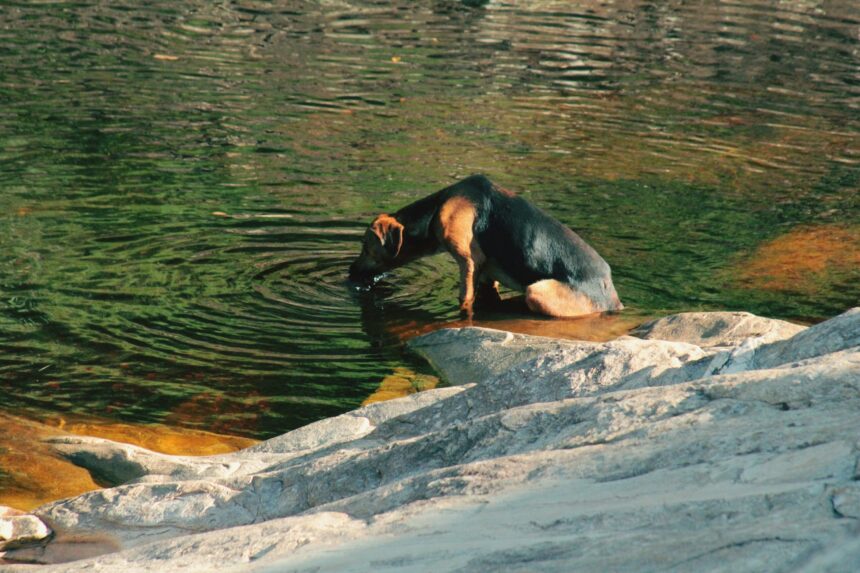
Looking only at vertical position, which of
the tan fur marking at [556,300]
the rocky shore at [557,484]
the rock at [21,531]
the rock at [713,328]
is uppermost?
the rocky shore at [557,484]

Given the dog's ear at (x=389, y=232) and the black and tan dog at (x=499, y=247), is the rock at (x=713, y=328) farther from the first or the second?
the dog's ear at (x=389, y=232)

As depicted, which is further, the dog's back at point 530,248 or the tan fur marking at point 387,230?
the tan fur marking at point 387,230

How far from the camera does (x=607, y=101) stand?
17.6 m

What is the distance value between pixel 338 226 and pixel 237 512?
21.5 ft

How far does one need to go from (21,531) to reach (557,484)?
2.45 meters

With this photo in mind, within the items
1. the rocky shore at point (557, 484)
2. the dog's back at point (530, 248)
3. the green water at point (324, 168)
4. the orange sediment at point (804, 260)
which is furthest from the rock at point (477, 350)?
the orange sediment at point (804, 260)

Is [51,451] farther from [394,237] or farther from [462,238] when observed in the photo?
[462,238]

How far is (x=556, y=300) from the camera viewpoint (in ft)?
29.2

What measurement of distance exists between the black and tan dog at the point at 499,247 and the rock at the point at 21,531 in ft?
15.4

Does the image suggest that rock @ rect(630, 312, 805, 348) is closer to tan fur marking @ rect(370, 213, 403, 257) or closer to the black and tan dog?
the black and tan dog

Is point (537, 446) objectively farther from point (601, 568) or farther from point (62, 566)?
point (62, 566)

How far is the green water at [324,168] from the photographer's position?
829 centimetres

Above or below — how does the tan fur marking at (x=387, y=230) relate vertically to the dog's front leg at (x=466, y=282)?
above

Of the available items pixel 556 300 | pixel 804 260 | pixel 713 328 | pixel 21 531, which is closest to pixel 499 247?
pixel 556 300
